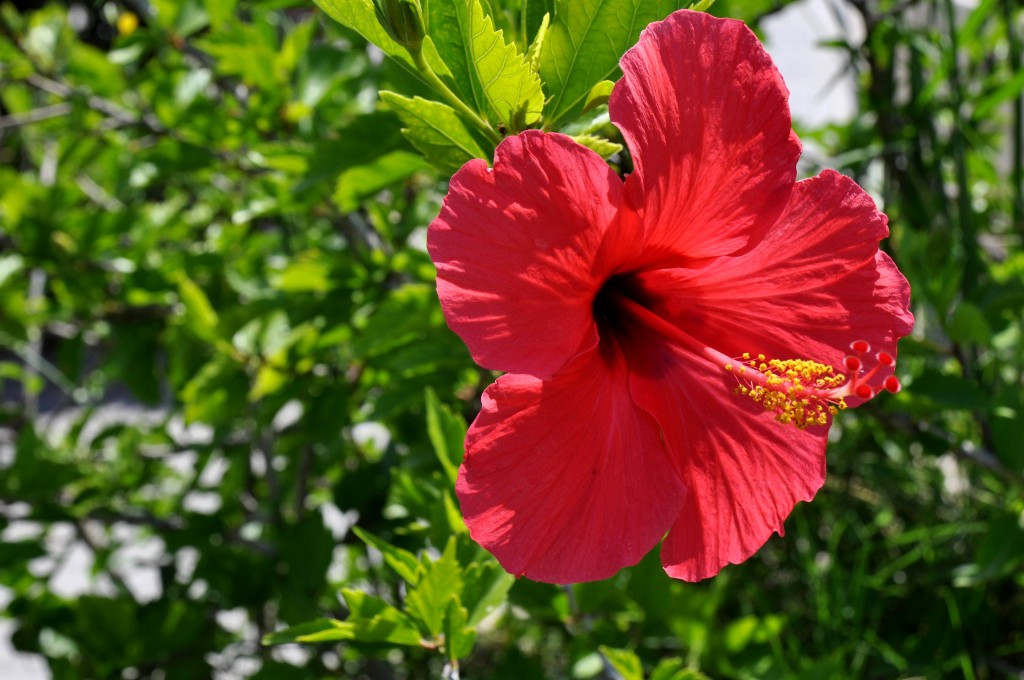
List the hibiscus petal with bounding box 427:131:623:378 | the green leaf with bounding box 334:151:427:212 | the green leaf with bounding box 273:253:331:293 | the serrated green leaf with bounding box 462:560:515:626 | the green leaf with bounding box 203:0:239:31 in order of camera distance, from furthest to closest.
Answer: the green leaf with bounding box 203:0:239:31
the green leaf with bounding box 273:253:331:293
the green leaf with bounding box 334:151:427:212
the serrated green leaf with bounding box 462:560:515:626
the hibiscus petal with bounding box 427:131:623:378

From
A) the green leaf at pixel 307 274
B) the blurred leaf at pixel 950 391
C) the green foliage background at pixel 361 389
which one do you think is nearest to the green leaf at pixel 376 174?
the green foliage background at pixel 361 389

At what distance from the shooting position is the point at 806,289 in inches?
27.5

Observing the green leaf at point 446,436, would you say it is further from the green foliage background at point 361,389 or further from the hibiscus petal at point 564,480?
the hibiscus petal at point 564,480

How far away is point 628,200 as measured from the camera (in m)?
0.62

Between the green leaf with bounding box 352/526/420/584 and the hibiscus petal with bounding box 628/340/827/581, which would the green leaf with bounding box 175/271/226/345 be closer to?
the green leaf with bounding box 352/526/420/584

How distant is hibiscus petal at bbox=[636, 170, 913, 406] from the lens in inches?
26.1

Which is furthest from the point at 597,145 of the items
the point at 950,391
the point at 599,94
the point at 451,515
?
the point at 950,391

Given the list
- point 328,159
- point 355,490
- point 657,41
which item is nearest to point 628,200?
point 657,41

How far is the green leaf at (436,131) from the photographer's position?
2.02 ft

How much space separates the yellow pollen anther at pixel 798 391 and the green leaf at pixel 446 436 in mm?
302

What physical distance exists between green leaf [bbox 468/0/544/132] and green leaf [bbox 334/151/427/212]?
35cm

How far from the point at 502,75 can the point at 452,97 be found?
0.05m

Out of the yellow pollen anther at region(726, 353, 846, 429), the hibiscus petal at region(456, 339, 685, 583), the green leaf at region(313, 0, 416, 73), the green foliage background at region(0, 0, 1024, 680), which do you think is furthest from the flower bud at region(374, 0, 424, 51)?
the yellow pollen anther at region(726, 353, 846, 429)

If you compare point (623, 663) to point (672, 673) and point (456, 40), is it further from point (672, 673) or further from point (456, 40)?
point (456, 40)
